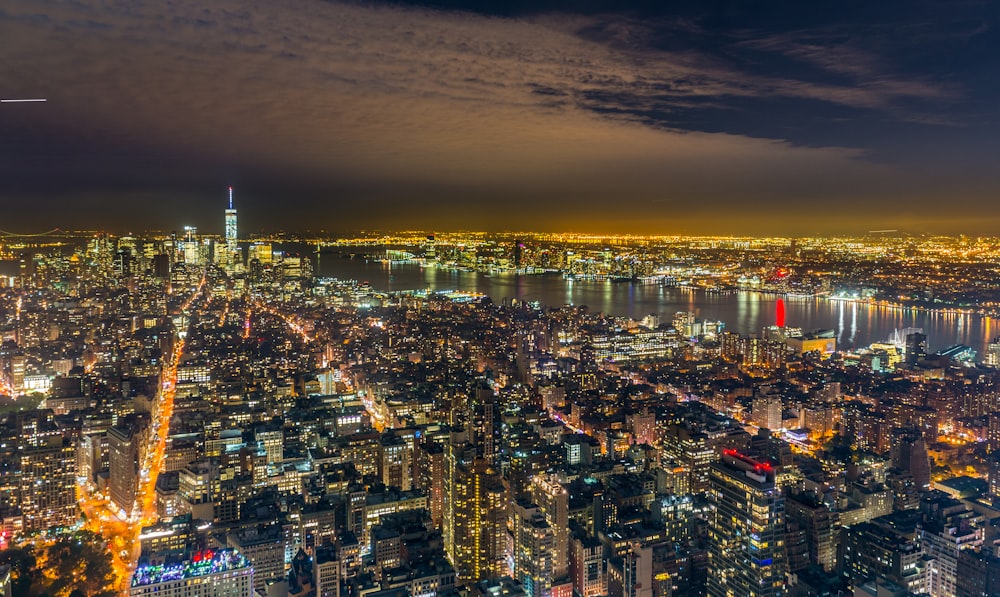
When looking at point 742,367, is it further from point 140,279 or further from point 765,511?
point 140,279

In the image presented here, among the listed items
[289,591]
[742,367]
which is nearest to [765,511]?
[289,591]

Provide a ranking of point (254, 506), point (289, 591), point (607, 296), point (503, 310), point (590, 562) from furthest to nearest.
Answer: point (607, 296), point (503, 310), point (254, 506), point (590, 562), point (289, 591)


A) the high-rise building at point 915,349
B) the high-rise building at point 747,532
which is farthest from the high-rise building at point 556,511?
the high-rise building at point 915,349

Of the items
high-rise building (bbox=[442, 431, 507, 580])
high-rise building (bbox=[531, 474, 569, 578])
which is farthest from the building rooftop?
high-rise building (bbox=[531, 474, 569, 578])

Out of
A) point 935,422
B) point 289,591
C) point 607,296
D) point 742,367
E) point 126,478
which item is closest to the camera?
point 289,591

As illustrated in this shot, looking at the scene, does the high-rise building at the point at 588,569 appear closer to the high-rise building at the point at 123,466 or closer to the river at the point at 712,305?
the high-rise building at the point at 123,466

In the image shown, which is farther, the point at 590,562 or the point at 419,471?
the point at 419,471
